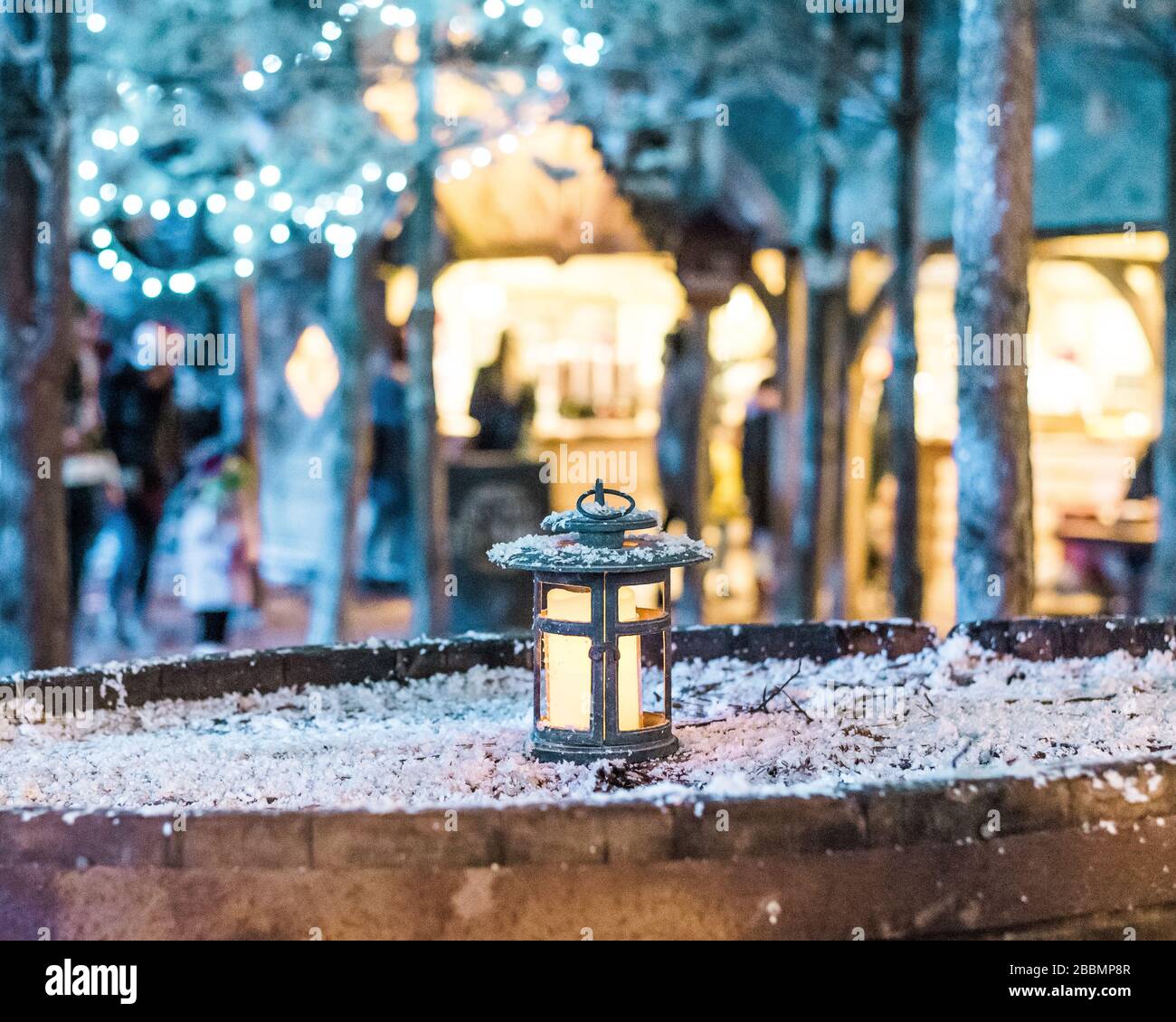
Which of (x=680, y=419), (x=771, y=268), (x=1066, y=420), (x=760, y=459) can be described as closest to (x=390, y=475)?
A: (x=680, y=419)

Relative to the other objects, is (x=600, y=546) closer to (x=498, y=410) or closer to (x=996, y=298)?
(x=996, y=298)

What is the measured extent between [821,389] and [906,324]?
1.24 m

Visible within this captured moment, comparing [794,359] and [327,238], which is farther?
[794,359]

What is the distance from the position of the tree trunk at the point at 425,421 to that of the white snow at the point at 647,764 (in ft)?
12.6

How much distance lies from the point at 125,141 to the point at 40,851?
5.84 m

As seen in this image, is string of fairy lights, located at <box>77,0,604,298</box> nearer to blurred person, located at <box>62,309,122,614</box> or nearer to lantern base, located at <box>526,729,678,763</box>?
blurred person, located at <box>62,309,122,614</box>

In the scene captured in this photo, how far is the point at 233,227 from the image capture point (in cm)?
894

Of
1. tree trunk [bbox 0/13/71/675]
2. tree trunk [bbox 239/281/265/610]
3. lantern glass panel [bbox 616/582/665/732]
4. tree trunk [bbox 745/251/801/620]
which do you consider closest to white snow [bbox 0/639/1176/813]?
lantern glass panel [bbox 616/582/665/732]

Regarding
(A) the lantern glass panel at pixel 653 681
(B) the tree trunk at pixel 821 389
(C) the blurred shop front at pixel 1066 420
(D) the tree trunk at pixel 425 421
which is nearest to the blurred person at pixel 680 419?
(B) the tree trunk at pixel 821 389

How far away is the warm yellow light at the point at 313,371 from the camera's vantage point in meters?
13.8

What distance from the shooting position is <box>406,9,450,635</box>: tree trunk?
876 cm

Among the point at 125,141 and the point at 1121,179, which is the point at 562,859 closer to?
the point at 125,141

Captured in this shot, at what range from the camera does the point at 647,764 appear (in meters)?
4.01
